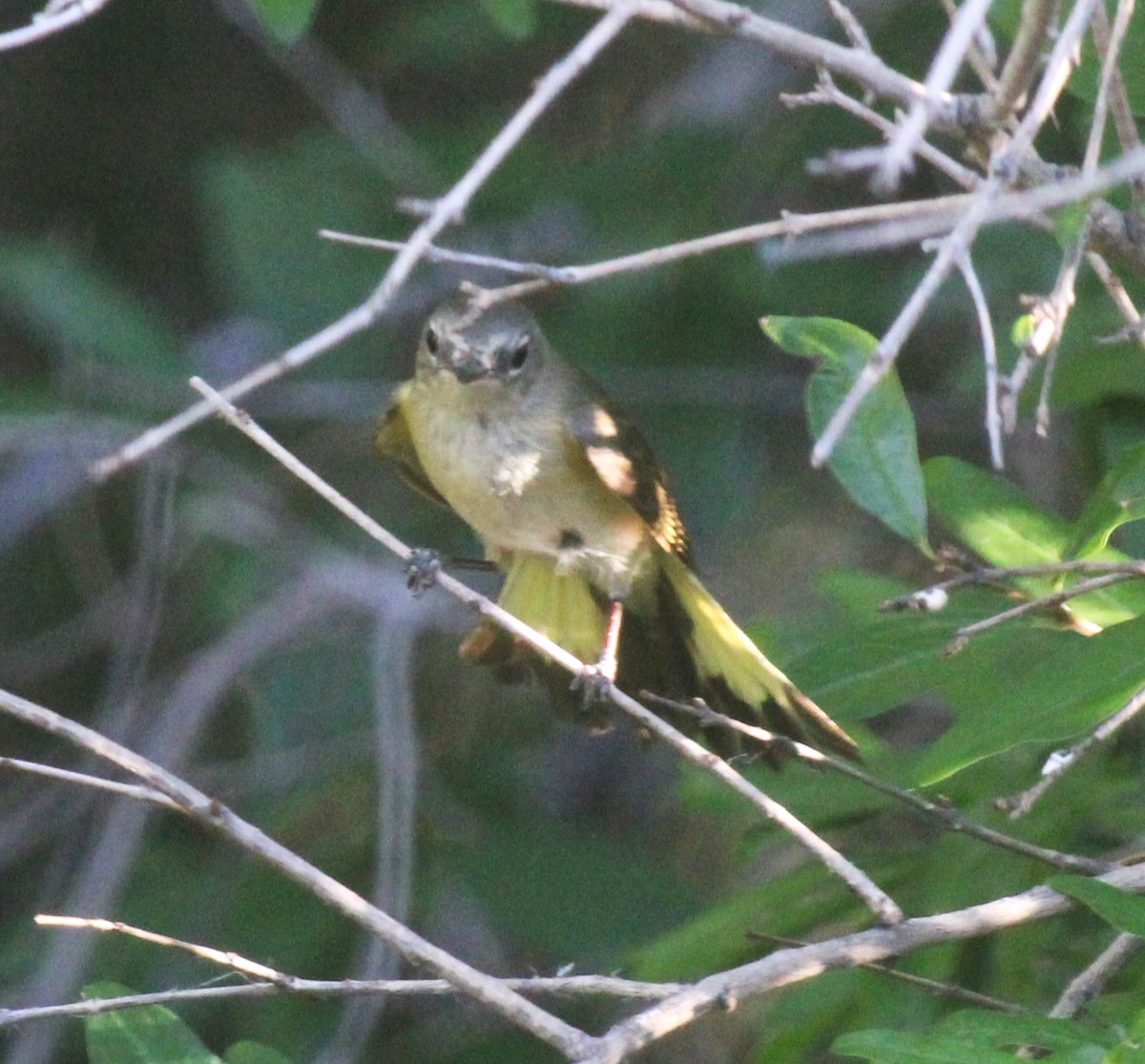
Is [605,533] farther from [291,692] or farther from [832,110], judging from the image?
[832,110]

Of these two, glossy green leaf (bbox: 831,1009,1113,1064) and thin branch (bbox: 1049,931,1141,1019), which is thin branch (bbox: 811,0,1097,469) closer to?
glossy green leaf (bbox: 831,1009,1113,1064)

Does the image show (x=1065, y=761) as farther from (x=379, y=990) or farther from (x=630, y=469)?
(x=630, y=469)

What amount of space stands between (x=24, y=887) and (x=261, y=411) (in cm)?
130

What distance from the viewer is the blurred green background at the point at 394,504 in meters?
3.42

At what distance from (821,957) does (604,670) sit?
1.30 meters

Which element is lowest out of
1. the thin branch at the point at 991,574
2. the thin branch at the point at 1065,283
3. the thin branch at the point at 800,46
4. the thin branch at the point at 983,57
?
the thin branch at the point at 991,574

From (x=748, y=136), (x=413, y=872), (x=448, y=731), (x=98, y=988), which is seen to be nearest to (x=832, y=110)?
(x=748, y=136)

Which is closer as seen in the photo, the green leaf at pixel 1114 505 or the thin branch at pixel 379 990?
the thin branch at pixel 379 990

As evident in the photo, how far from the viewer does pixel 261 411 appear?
13.2ft

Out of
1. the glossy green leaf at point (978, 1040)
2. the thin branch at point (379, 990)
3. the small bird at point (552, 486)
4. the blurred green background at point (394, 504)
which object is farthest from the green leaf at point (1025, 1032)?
the small bird at point (552, 486)

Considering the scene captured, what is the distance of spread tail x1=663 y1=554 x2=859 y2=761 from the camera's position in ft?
8.23

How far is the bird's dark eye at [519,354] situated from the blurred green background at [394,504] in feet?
1.91

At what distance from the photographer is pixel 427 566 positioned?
295 centimetres

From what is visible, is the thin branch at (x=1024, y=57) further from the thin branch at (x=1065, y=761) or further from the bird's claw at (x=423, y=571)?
the bird's claw at (x=423, y=571)
